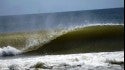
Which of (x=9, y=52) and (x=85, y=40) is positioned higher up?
(x=85, y=40)

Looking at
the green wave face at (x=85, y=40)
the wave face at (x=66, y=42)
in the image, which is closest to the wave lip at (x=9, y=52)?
the wave face at (x=66, y=42)

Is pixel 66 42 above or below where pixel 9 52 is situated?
above

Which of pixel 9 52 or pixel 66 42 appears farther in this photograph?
pixel 66 42

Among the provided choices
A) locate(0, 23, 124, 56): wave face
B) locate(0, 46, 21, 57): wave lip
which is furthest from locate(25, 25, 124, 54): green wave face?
locate(0, 46, 21, 57): wave lip

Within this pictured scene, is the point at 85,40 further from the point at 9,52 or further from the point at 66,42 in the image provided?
the point at 9,52

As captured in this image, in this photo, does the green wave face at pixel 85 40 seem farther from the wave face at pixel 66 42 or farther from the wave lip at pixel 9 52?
the wave lip at pixel 9 52

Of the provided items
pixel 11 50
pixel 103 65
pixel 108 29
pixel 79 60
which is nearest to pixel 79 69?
pixel 103 65

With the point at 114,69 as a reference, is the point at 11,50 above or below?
above

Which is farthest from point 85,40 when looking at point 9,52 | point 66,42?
point 9,52

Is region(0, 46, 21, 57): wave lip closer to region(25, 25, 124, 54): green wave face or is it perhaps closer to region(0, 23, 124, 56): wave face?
region(0, 23, 124, 56): wave face

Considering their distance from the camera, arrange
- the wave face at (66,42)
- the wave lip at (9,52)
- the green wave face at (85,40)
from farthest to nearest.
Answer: the green wave face at (85,40), the wave face at (66,42), the wave lip at (9,52)

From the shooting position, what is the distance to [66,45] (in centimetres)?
2027

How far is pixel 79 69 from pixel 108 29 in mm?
14522

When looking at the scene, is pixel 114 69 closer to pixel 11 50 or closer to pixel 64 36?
pixel 11 50
